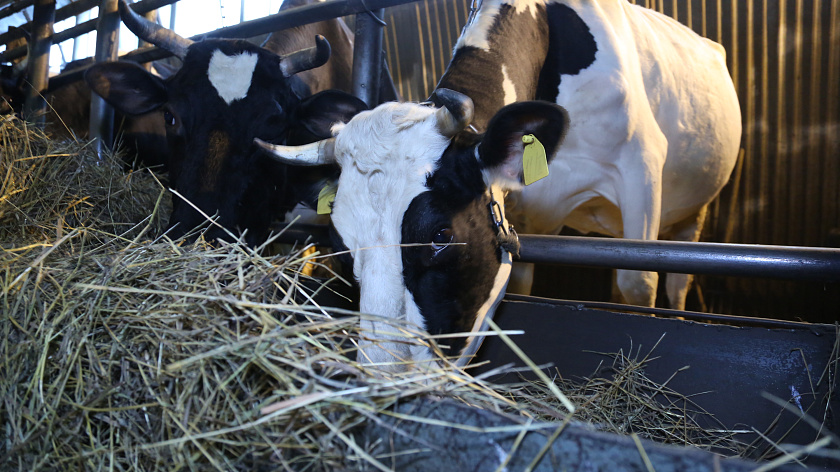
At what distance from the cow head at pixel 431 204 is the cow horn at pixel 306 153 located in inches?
6.7

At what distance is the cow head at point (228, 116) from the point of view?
2730mm

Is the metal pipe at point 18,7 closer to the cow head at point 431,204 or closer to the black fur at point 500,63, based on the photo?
the black fur at point 500,63

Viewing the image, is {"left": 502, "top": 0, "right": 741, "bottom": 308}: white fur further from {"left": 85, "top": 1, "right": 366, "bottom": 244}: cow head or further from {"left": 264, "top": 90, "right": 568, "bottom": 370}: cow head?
{"left": 85, "top": 1, "right": 366, "bottom": 244}: cow head

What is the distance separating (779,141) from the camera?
5250 mm

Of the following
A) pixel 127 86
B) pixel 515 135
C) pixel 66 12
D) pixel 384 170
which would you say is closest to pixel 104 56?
pixel 66 12

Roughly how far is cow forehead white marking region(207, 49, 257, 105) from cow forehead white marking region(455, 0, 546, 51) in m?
1.15

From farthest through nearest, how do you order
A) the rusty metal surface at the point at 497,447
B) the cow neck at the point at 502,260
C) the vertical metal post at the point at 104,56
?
the vertical metal post at the point at 104,56 < the cow neck at the point at 502,260 < the rusty metal surface at the point at 497,447

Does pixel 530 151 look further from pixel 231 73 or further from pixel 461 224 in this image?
pixel 231 73

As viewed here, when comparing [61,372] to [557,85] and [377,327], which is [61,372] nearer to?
[377,327]

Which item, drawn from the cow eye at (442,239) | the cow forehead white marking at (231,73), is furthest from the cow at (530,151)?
the cow forehead white marking at (231,73)

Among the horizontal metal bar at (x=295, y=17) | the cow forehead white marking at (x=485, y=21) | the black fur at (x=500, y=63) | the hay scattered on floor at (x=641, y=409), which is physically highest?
the horizontal metal bar at (x=295, y=17)

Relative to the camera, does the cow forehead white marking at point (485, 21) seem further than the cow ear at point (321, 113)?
No

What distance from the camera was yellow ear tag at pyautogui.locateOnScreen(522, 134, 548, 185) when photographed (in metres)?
1.98

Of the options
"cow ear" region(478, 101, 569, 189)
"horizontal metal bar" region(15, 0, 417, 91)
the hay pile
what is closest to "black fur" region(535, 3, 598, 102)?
"horizontal metal bar" region(15, 0, 417, 91)
